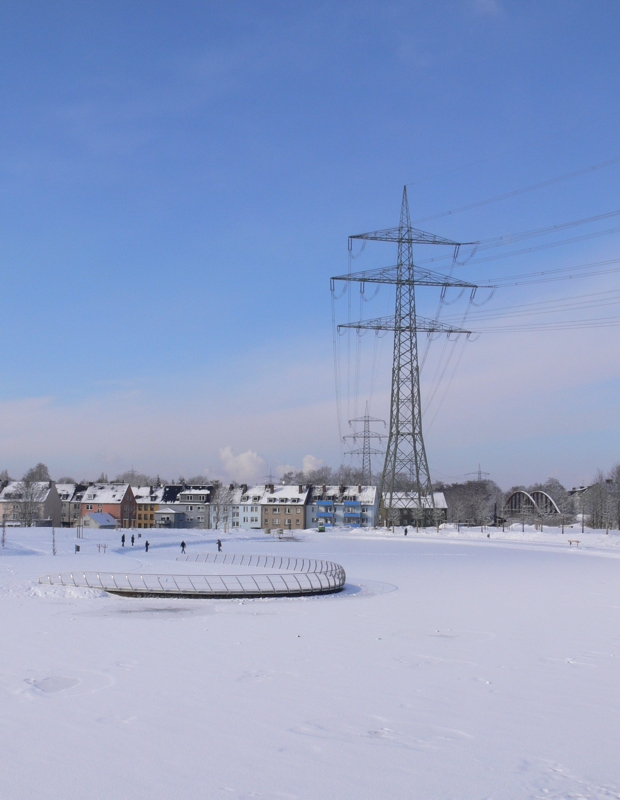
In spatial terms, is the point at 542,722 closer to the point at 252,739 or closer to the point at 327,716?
the point at 327,716

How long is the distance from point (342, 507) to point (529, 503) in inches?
2277

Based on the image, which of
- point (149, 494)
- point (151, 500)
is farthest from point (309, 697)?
point (149, 494)

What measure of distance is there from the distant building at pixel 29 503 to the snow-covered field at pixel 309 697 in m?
Result: 76.1

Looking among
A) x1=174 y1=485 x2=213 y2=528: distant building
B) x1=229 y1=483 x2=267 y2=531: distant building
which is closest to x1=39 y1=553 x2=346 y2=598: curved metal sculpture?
x1=229 y1=483 x2=267 y2=531: distant building

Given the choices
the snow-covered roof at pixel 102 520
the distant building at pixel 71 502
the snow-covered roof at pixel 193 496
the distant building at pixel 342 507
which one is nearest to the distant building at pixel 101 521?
the snow-covered roof at pixel 102 520

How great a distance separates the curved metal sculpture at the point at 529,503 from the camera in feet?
459

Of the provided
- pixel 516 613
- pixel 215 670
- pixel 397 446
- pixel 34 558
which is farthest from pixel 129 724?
pixel 397 446

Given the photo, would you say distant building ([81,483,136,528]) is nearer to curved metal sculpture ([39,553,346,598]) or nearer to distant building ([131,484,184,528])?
distant building ([131,484,184,528])

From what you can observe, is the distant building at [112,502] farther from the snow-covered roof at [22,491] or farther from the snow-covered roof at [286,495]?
the snow-covered roof at [286,495]

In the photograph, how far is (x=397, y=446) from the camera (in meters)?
77.5

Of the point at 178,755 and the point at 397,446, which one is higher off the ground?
the point at 397,446

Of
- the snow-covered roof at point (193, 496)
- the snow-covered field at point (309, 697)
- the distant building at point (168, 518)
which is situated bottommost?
the distant building at point (168, 518)

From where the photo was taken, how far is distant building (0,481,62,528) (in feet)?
327

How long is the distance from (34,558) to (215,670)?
3518 cm
